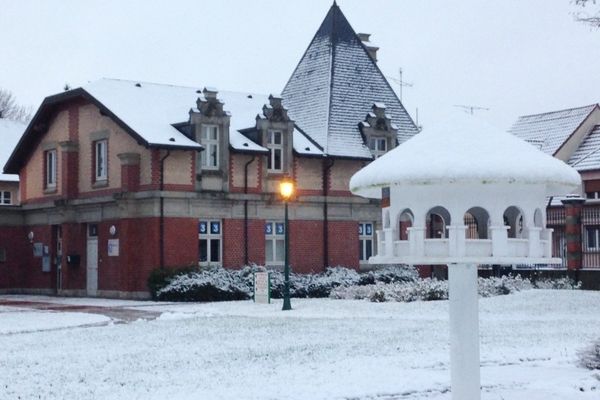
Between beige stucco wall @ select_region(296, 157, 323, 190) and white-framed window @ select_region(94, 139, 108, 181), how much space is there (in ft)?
23.5

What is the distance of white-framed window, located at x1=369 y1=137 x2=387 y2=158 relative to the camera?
39.6 meters

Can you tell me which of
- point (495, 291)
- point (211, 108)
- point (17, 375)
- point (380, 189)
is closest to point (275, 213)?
point (211, 108)

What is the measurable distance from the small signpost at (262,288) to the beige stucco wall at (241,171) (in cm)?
588

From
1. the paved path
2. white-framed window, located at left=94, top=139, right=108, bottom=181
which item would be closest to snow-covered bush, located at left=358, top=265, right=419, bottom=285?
white-framed window, located at left=94, top=139, right=108, bottom=181

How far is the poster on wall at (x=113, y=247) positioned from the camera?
34.9 metres

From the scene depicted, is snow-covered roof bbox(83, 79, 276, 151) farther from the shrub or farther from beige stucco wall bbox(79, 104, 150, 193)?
the shrub

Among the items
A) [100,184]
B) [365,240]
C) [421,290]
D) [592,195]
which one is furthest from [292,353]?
[592,195]

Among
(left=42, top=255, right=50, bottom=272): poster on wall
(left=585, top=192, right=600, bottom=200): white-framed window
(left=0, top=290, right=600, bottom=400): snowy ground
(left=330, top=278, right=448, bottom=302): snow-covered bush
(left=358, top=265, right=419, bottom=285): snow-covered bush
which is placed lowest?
(left=0, top=290, right=600, bottom=400): snowy ground

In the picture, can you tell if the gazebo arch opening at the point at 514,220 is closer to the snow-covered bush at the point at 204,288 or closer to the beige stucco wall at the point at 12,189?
the snow-covered bush at the point at 204,288

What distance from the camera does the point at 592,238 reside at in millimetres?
37156

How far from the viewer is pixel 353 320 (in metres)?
23.1

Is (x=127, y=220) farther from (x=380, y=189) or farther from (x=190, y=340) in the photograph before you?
(x=380, y=189)

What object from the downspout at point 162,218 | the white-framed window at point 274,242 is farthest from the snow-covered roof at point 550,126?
the downspout at point 162,218

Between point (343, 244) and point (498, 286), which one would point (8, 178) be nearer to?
point (343, 244)
